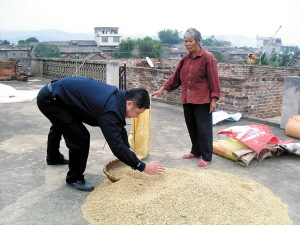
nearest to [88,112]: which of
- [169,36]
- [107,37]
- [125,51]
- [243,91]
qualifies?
[243,91]

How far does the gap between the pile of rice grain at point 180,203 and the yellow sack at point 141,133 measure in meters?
0.91

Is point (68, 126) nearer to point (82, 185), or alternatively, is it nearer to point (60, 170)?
point (82, 185)

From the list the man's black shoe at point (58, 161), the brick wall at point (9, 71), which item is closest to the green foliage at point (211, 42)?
the brick wall at point (9, 71)

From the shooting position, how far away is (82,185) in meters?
2.98

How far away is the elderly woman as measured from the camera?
3.51 meters

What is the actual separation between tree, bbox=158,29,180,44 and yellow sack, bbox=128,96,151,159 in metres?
93.4

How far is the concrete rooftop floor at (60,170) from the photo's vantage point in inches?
103

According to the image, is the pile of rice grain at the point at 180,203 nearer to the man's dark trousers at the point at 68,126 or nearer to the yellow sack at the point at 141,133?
the man's dark trousers at the point at 68,126

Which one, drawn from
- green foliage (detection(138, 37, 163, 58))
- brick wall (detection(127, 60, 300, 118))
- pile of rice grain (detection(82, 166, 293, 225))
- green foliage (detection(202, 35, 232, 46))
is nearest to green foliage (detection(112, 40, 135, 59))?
green foliage (detection(138, 37, 163, 58))

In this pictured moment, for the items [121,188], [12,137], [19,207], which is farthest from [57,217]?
[12,137]

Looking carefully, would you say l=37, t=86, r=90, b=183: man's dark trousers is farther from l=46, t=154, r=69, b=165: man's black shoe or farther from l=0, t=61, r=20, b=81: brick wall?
l=0, t=61, r=20, b=81: brick wall

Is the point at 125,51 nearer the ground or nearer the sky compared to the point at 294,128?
nearer the sky

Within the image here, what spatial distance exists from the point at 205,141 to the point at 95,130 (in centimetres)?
239

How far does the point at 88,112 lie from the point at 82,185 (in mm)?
879
